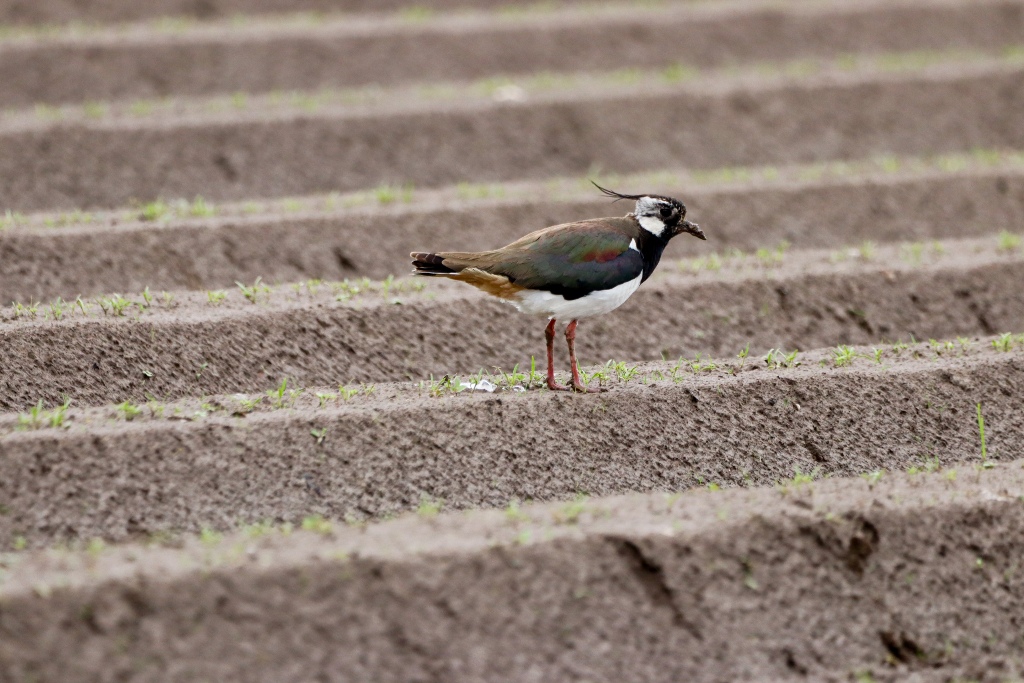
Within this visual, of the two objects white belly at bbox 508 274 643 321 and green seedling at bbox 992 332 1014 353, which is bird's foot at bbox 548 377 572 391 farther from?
green seedling at bbox 992 332 1014 353

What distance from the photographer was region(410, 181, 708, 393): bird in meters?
6.72

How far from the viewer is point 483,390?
23.1 feet

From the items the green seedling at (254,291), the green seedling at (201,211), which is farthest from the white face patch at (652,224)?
the green seedling at (201,211)

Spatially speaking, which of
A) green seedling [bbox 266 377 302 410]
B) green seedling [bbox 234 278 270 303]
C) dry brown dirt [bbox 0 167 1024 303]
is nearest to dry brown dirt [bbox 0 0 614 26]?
dry brown dirt [bbox 0 167 1024 303]

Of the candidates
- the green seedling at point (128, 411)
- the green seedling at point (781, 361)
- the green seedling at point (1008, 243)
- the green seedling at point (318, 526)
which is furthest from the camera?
the green seedling at point (1008, 243)

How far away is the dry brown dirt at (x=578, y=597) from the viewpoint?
5.16m

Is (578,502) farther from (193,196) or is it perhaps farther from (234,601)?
(193,196)

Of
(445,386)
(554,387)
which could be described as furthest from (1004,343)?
(445,386)

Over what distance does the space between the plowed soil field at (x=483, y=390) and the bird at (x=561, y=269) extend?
0.52m

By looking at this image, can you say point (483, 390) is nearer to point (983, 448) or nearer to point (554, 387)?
point (554, 387)

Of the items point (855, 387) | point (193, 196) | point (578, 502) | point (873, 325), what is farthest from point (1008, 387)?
point (193, 196)

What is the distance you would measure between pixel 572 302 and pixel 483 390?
2.40 feet

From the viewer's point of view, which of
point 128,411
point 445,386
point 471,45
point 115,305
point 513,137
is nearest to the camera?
point 128,411

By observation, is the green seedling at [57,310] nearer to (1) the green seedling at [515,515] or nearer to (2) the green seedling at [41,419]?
(2) the green seedling at [41,419]
